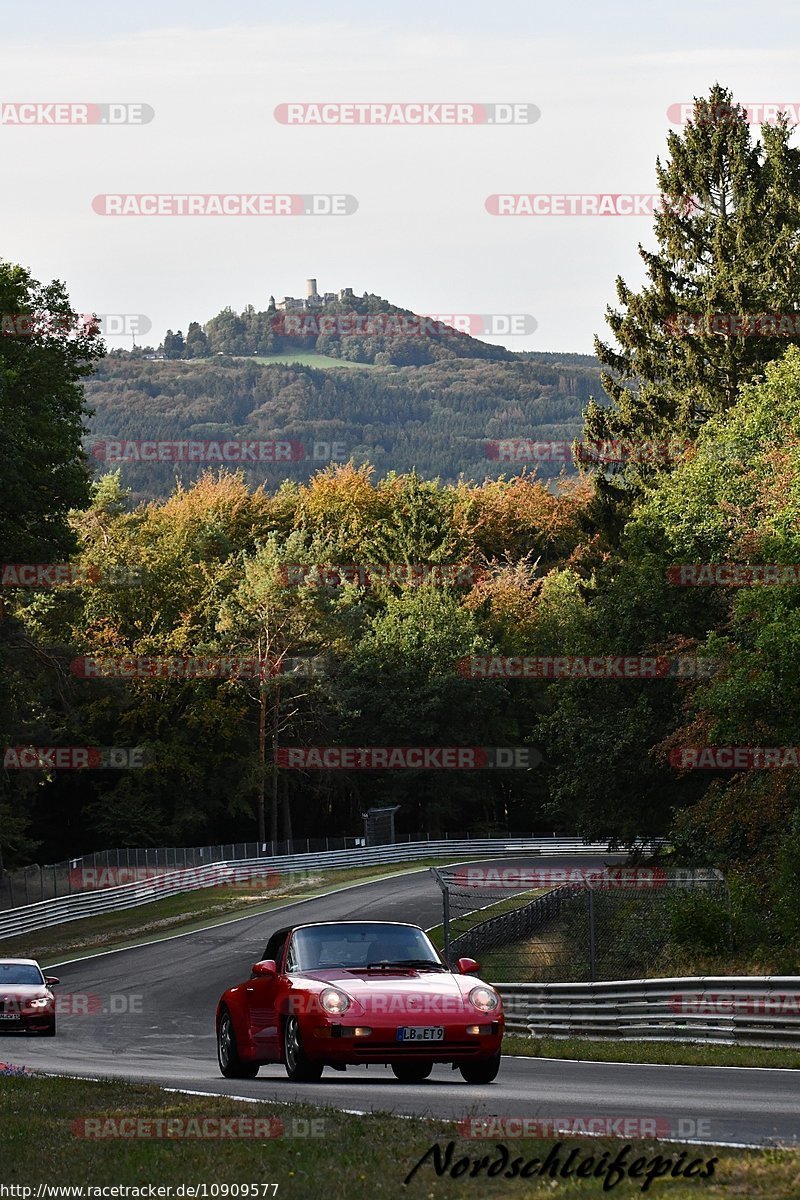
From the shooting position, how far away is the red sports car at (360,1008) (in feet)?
43.8

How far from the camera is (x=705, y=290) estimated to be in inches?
2295

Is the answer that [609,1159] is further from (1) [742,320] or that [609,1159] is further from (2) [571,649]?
(1) [742,320]

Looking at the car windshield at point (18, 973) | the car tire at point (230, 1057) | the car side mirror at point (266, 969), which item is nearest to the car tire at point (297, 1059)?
the car side mirror at point (266, 969)

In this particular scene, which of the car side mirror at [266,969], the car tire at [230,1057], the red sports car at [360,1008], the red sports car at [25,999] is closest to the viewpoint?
the red sports car at [360,1008]

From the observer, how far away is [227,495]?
338 ft

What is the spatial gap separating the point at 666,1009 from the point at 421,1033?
7897 millimetres

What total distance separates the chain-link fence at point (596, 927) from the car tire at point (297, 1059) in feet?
25.2

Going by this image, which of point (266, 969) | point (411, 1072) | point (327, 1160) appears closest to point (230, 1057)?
point (266, 969)

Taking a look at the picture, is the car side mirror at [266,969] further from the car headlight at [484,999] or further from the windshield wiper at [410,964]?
the car headlight at [484,999]

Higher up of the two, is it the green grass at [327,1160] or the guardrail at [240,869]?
the green grass at [327,1160]

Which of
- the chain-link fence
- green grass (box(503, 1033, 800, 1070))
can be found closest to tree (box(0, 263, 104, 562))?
the chain-link fence

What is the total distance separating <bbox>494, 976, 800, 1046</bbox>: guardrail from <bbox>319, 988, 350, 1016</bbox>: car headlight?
598cm

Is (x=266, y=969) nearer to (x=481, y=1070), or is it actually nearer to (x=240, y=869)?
(x=481, y=1070)

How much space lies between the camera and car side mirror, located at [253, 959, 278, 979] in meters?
14.8
